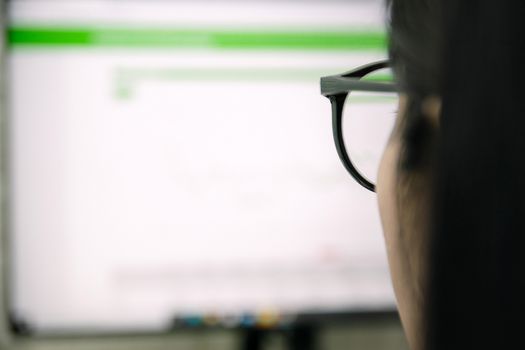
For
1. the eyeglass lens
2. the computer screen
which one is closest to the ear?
the eyeglass lens

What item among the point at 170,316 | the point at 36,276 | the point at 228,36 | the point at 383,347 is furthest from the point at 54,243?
the point at 383,347

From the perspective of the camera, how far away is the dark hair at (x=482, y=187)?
140mm

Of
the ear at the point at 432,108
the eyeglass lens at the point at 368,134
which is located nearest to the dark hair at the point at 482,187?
the ear at the point at 432,108

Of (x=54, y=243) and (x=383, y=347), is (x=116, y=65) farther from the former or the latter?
(x=383, y=347)

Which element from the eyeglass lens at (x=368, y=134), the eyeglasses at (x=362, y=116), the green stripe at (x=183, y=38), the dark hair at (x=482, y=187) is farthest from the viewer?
the green stripe at (x=183, y=38)

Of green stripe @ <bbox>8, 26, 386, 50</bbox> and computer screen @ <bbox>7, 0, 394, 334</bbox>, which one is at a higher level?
green stripe @ <bbox>8, 26, 386, 50</bbox>

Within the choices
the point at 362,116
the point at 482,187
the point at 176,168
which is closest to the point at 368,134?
the point at 362,116

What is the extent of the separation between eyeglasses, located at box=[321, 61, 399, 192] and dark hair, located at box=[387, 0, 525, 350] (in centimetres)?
8

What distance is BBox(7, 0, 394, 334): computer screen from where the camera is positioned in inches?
25.6

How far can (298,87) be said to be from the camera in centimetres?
68

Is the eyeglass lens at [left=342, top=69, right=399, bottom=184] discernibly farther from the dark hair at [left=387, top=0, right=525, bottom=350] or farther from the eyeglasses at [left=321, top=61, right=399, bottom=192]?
the dark hair at [left=387, top=0, right=525, bottom=350]

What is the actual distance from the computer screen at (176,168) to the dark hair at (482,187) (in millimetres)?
497

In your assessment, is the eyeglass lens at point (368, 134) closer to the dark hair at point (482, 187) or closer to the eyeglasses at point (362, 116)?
Answer: the eyeglasses at point (362, 116)

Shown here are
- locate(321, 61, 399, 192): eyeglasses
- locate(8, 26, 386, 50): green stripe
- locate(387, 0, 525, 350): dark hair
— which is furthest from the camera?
locate(8, 26, 386, 50): green stripe
